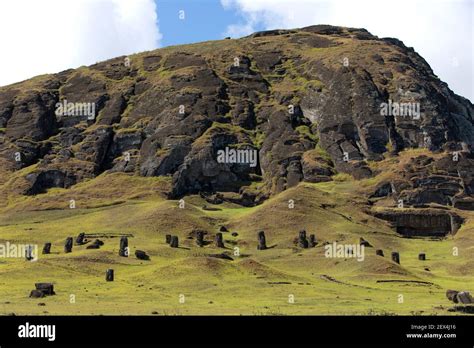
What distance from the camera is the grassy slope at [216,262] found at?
59431mm

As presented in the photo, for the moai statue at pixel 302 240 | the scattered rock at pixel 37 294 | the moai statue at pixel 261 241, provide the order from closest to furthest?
the scattered rock at pixel 37 294 < the moai statue at pixel 302 240 < the moai statue at pixel 261 241

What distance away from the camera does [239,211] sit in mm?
146875

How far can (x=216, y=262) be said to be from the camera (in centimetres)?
7844

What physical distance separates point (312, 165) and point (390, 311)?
114704 mm

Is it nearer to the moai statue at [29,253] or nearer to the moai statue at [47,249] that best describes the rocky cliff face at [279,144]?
the moai statue at [29,253]

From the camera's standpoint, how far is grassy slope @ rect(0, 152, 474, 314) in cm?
5943

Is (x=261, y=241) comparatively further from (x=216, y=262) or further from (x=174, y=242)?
(x=216, y=262)

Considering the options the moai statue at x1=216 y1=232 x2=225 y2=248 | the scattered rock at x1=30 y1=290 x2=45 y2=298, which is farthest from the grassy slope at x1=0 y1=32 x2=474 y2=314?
the moai statue at x1=216 y1=232 x2=225 y2=248

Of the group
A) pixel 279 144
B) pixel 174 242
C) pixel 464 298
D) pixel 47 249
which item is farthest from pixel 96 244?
pixel 279 144

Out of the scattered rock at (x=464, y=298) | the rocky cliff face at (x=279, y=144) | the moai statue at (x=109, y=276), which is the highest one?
the rocky cliff face at (x=279, y=144)

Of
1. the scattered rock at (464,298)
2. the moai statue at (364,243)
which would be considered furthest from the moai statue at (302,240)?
the scattered rock at (464,298)

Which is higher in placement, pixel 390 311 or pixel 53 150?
pixel 53 150
